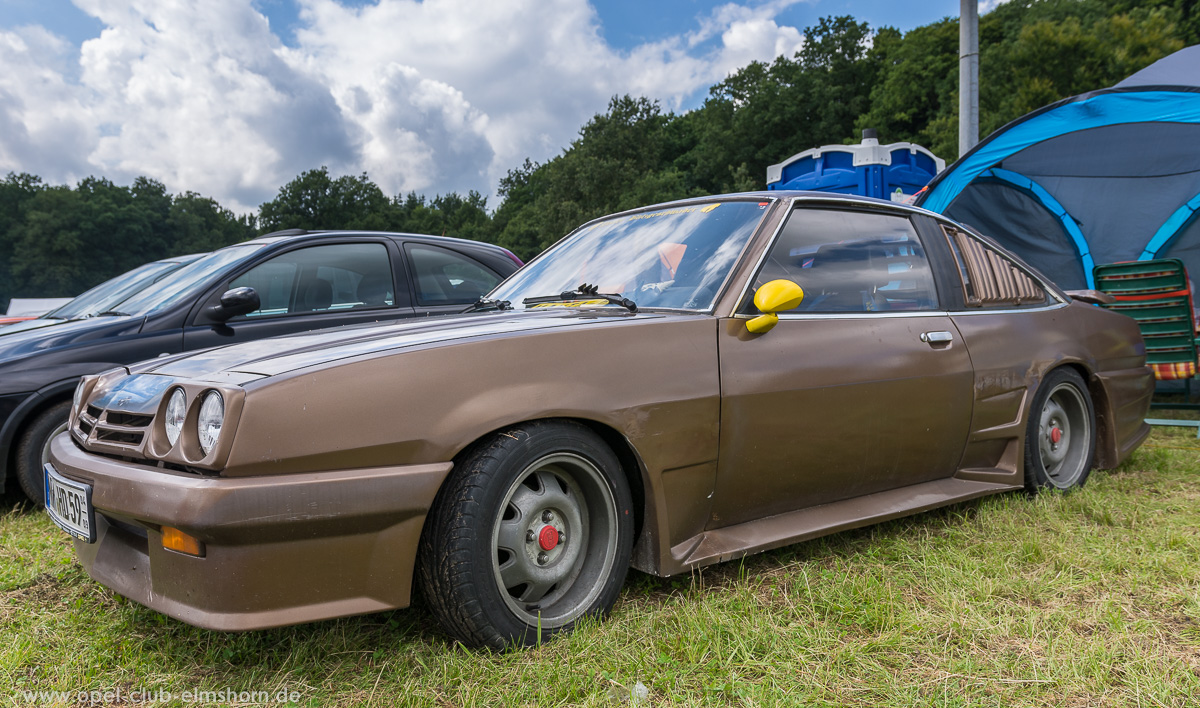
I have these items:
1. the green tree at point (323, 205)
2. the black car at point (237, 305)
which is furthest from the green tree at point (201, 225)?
the black car at point (237, 305)

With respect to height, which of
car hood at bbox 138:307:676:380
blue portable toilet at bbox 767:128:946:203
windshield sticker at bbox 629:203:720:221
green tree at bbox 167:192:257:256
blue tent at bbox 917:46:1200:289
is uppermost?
green tree at bbox 167:192:257:256

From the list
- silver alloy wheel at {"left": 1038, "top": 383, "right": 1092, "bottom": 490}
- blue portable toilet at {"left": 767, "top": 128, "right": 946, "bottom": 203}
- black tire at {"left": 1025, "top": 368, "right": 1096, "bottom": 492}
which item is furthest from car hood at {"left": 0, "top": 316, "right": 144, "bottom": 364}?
blue portable toilet at {"left": 767, "top": 128, "right": 946, "bottom": 203}

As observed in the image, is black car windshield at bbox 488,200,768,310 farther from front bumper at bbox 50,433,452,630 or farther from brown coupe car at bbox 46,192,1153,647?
front bumper at bbox 50,433,452,630

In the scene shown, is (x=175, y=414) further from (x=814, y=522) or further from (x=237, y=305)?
(x=237, y=305)

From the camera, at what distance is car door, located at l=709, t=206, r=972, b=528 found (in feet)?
8.01

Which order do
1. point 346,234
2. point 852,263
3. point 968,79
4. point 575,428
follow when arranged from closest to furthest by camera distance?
point 575,428
point 852,263
point 346,234
point 968,79

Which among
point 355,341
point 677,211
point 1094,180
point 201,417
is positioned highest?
point 1094,180

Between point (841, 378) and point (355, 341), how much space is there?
161cm

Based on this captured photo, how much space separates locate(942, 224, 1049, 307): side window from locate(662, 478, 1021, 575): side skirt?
838 mm

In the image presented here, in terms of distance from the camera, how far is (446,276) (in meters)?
5.08

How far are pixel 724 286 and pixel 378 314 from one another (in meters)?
2.75

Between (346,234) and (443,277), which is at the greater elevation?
(346,234)

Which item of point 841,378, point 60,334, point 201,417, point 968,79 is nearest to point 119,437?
point 201,417

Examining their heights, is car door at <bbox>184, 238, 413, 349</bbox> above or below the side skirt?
above
